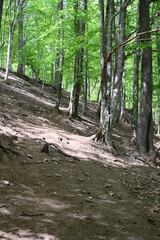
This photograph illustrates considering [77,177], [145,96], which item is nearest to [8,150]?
[77,177]

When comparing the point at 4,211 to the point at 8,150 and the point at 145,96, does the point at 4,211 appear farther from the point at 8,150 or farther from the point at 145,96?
the point at 145,96

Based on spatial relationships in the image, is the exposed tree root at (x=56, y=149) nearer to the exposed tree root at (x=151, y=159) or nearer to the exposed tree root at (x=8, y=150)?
the exposed tree root at (x=8, y=150)

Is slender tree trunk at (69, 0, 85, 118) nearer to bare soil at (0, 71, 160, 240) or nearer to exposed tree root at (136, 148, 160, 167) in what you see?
bare soil at (0, 71, 160, 240)

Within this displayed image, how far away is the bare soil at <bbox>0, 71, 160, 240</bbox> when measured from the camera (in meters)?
3.24

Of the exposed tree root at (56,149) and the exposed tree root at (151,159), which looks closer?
the exposed tree root at (56,149)

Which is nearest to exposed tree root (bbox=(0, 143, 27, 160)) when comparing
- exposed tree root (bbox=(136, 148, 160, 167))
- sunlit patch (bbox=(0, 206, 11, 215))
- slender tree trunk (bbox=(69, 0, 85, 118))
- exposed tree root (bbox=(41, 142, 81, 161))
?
exposed tree root (bbox=(41, 142, 81, 161))

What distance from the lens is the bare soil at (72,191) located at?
3240mm

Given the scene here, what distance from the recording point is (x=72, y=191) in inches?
184

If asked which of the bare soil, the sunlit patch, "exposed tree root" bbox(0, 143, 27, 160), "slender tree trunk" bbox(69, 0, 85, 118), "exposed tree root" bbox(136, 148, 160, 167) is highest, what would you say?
Result: "slender tree trunk" bbox(69, 0, 85, 118)

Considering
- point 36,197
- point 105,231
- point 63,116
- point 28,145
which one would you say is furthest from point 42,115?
point 105,231

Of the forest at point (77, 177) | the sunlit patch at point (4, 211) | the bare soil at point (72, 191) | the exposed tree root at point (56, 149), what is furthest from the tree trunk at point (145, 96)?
the sunlit patch at point (4, 211)

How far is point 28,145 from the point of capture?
675 centimetres

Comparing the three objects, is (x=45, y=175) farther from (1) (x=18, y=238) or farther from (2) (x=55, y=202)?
(1) (x=18, y=238)

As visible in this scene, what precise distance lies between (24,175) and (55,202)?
1.04 metres
